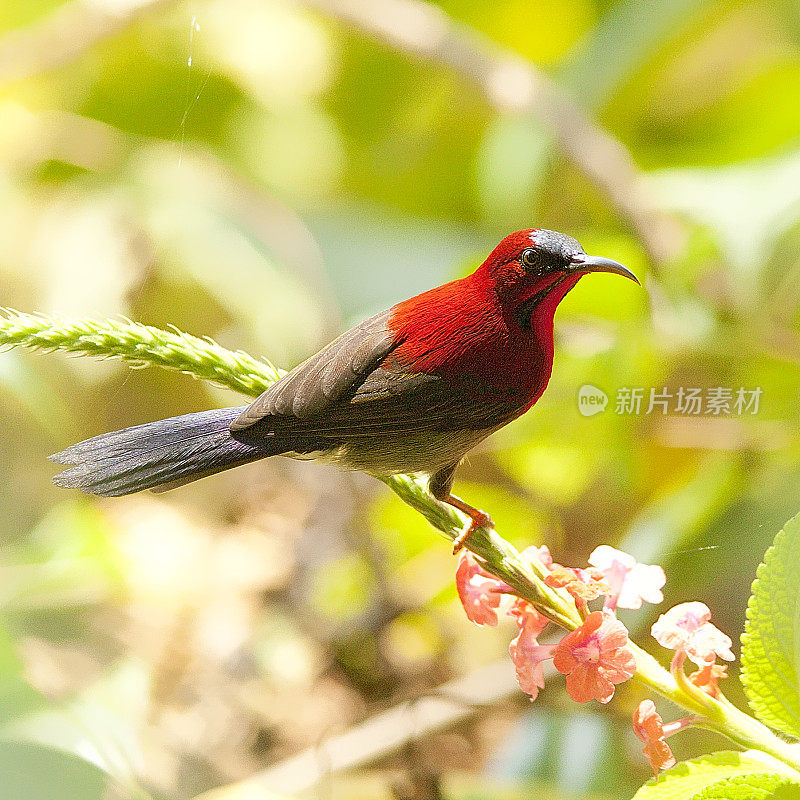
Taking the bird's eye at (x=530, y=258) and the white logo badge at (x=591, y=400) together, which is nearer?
the bird's eye at (x=530, y=258)

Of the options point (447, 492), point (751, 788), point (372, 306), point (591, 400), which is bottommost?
point (751, 788)

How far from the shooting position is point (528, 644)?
1.53 feet

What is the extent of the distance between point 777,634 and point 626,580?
3.9 inches

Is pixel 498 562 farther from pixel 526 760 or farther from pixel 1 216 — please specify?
pixel 1 216

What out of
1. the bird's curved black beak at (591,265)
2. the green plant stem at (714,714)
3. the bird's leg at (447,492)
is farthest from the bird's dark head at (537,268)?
the green plant stem at (714,714)

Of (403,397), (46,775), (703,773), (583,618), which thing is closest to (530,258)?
(403,397)

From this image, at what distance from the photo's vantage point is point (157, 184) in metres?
0.84

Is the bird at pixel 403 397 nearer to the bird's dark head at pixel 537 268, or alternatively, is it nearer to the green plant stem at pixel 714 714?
the bird's dark head at pixel 537 268

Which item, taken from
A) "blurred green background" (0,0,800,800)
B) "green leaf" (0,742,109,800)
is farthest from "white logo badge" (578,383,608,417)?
"green leaf" (0,742,109,800)

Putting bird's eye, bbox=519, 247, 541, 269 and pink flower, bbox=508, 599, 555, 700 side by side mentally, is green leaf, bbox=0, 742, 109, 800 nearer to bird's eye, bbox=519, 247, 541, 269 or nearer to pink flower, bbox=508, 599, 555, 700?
pink flower, bbox=508, 599, 555, 700

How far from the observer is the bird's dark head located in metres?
0.48

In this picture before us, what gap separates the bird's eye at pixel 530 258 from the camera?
0.48 meters

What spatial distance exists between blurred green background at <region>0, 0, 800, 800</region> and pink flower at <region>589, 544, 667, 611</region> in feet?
0.57

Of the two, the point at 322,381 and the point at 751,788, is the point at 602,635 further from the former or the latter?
the point at 322,381
